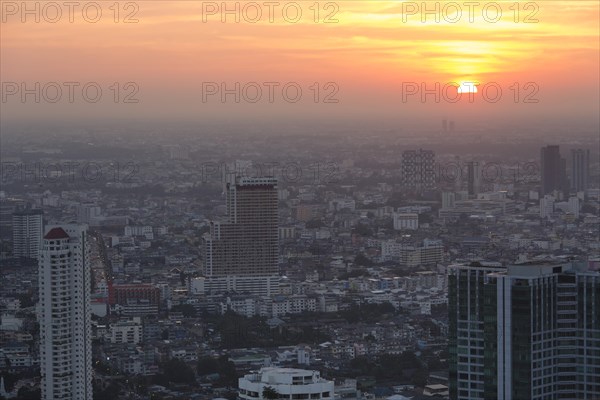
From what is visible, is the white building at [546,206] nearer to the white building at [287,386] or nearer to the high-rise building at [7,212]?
the high-rise building at [7,212]

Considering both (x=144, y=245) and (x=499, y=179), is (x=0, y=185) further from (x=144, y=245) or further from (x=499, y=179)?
(x=499, y=179)

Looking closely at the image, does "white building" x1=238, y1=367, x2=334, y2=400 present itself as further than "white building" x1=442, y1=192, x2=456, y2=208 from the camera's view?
No

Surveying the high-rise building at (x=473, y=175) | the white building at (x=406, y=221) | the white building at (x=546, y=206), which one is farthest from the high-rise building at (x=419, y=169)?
the white building at (x=546, y=206)

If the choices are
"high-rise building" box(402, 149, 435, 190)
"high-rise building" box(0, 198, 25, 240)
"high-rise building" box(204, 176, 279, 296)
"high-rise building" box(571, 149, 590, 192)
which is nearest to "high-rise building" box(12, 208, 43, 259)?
"high-rise building" box(0, 198, 25, 240)

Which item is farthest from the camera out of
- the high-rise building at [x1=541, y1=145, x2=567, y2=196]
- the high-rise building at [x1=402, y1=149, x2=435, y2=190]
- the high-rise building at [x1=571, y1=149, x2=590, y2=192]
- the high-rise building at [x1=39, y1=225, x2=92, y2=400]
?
the high-rise building at [x1=402, y1=149, x2=435, y2=190]

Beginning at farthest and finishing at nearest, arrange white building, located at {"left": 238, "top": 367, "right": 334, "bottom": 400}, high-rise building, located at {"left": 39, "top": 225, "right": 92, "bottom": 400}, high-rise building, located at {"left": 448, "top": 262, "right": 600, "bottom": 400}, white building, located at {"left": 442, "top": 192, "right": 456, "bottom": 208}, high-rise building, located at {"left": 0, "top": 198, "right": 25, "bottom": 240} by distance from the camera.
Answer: white building, located at {"left": 442, "top": 192, "right": 456, "bottom": 208}
high-rise building, located at {"left": 0, "top": 198, "right": 25, "bottom": 240}
high-rise building, located at {"left": 39, "top": 225, "right": 92, "bottom": 400}
white building, located at {"left": 238, "top": 367, "right": 334, "bottom": 400}
high-rise building, located at {"left": 448, "top": 262, "right": 600, "bottom": 400}

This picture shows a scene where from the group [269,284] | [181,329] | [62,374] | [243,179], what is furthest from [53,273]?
[243,179]

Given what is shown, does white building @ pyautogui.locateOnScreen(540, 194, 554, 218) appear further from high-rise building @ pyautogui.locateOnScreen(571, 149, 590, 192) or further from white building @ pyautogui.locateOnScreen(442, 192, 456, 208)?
white building @ pyautogui.locateOnScreen(442, 192, 456, 208)

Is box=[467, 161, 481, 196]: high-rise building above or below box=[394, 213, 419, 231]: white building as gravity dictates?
above

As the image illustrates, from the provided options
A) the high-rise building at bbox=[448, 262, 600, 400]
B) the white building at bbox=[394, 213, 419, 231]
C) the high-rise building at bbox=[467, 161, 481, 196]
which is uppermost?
the high-rise building at bbox=[467, 161, 481, 196]
